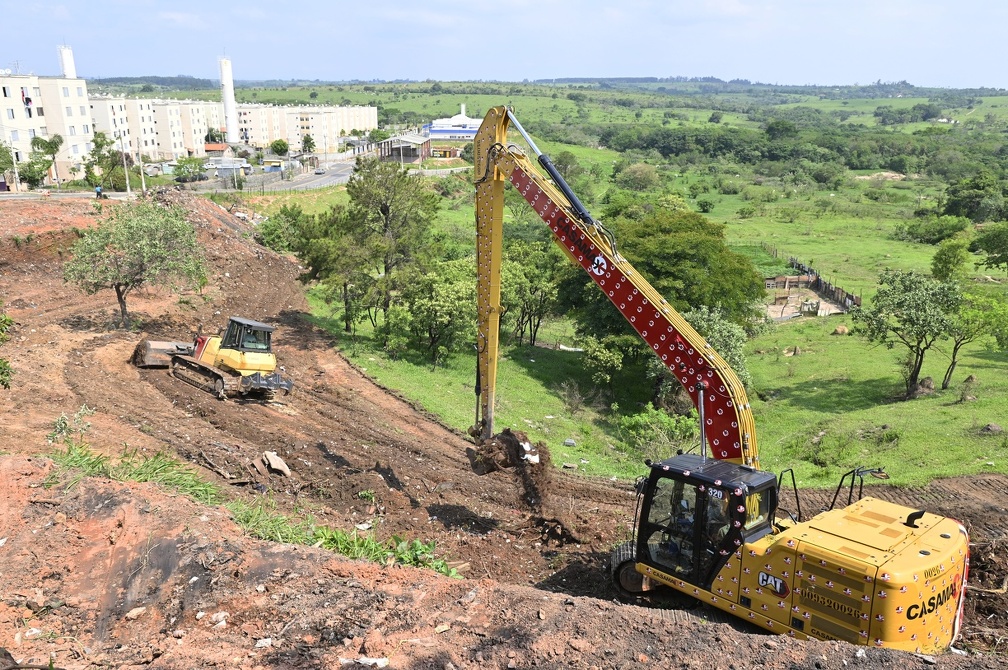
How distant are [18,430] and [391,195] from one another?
51.3 ft

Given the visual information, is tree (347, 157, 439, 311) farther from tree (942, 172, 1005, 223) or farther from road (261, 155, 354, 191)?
tree (942, 172, 1005, 223)

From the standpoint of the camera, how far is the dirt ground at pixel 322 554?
8031 mm

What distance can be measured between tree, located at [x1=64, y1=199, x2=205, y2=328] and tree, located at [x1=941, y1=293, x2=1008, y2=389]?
25.1m

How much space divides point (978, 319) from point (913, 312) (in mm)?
1899

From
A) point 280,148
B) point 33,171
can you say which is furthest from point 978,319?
point 280,148

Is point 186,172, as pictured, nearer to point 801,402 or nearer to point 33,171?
point 33,171

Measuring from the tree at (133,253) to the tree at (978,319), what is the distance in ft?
82.3

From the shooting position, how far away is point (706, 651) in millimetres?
7910

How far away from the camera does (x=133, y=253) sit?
75.2ft

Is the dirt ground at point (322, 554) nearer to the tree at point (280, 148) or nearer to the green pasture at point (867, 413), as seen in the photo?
the green pasture at point (867, 413)

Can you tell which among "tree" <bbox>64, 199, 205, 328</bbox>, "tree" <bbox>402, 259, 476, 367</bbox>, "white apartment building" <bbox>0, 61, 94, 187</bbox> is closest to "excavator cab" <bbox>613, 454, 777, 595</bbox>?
"tree" <bbox>402, 259, 476, 367</bbox>

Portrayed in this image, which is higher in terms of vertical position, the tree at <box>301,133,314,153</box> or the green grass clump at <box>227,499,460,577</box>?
the tree at <box>301,133,314,153</box>

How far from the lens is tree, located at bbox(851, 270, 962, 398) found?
74.3 ft

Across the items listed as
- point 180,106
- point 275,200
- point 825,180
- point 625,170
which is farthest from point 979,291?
point 180,106
